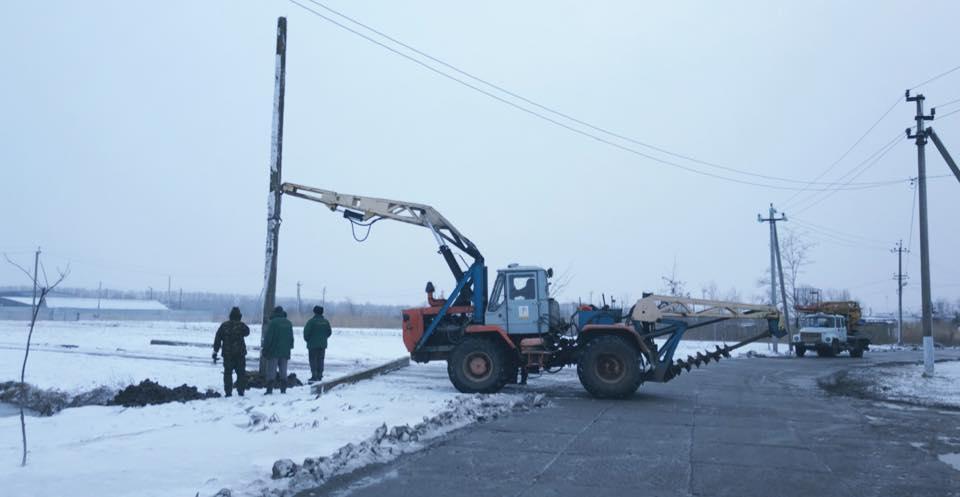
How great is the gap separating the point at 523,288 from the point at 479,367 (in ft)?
6.44

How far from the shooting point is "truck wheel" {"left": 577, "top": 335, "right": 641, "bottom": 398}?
639 inches

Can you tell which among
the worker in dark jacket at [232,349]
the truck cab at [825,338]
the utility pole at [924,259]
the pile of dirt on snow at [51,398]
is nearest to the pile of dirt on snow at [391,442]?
the worker in dark jacket at [232,349]

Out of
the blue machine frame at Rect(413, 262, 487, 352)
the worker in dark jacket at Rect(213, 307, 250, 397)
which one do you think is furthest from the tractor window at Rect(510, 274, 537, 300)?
the worker in dark jacket at Rect(213, 307, 250, 397)

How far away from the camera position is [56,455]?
9.20 m

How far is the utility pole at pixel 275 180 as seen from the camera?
→ 18.0 m

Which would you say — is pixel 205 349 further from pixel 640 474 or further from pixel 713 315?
pixel 640 474

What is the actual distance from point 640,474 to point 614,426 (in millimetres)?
3761

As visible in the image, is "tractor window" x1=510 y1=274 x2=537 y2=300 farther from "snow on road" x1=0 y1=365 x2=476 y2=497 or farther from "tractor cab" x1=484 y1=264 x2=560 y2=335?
"snow on road" x1=0 y1=365 x2=476 y2=497

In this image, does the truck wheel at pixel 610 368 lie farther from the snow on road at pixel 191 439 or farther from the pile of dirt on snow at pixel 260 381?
the pile of dirt on snow at pixel 260 381

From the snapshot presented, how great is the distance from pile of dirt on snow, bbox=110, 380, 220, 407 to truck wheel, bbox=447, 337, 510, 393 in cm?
506

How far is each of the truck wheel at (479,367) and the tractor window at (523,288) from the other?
1165 millimetres

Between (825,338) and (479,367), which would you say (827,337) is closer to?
(825,338)

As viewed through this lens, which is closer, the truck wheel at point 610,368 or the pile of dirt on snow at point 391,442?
the pile of dirt on snow at point 391,442

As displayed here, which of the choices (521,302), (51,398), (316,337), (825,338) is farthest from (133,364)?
(825,338)
